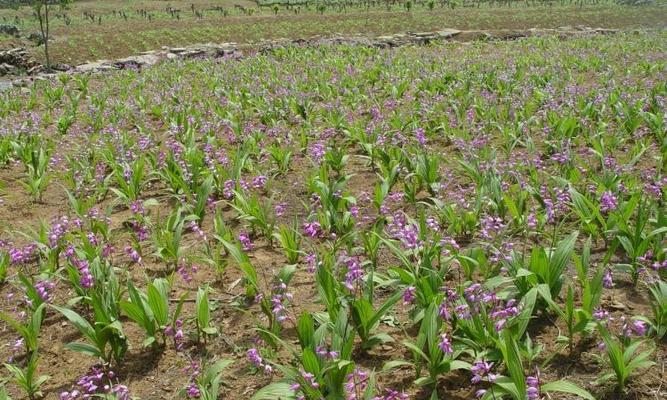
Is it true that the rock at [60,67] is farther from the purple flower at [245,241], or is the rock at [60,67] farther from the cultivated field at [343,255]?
the purple flower at [245,241]

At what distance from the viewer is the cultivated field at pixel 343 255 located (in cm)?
334

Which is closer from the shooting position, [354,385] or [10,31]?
[354,385]

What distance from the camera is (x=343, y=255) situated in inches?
157

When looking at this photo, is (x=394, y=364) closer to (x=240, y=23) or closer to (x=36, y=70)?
(x=36, y=70)

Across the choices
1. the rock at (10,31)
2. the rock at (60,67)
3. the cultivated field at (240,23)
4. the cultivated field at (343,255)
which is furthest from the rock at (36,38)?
the cultivated field at (343,255)

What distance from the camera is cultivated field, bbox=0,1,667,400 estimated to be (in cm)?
334

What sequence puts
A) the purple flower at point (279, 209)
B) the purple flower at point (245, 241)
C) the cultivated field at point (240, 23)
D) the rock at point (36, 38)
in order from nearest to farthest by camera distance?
the purple flower at point (245, 241)
the purple flower at point (279, 209)
the cultivated field at point (240, 23)
the rock at point (36, 38)

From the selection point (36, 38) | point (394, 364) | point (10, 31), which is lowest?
point (394, 364)

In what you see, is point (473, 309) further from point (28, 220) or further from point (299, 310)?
point (28, 220)

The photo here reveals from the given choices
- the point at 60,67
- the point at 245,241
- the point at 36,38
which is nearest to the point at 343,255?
the point at 245,241

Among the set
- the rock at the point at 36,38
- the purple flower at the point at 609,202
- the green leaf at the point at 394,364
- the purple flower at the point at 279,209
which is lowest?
the green leaf at the point at 394,364

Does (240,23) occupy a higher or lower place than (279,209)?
higher

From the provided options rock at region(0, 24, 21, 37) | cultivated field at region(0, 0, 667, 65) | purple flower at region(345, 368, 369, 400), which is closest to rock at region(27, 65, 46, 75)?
cultivated field at region(0, 0, 667, 65)

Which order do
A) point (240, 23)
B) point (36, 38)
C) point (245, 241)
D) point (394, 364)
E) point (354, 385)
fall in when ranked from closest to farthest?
point (354, 385)
point (394, 364)
point (245, 241)
point (36, 38)
point (240, 23)
